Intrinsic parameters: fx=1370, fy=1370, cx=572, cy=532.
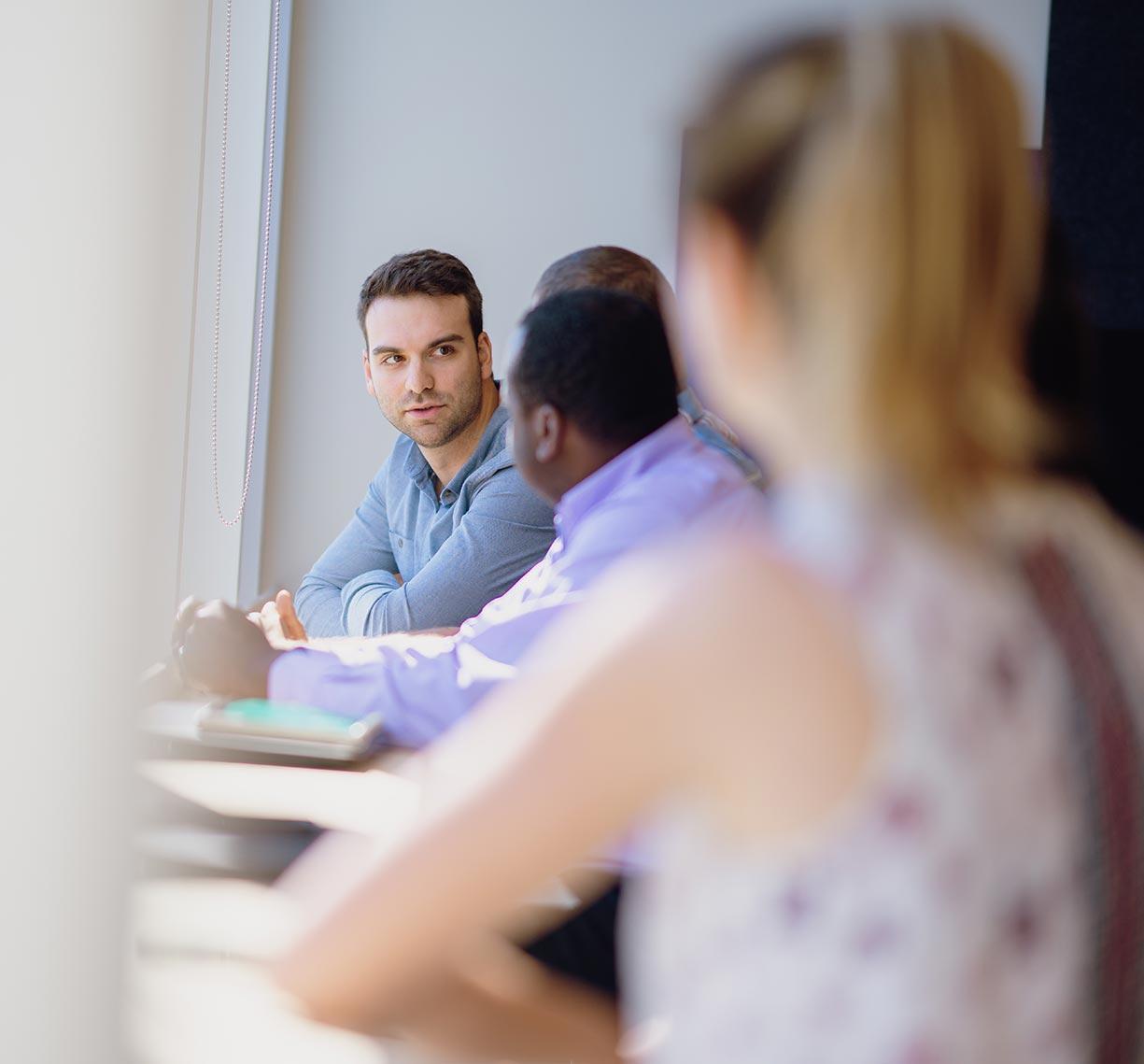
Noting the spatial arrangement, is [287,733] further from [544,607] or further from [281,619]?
[281,619]

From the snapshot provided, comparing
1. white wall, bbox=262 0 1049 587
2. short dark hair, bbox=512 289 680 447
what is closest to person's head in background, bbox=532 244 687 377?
short dark hair, bbox=512 289 680 447

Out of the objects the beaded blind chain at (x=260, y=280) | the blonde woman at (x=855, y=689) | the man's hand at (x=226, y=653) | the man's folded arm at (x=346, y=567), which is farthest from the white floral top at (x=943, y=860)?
the beaded blind chain at (x=260, y=280)

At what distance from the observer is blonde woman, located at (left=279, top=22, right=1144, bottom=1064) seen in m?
0.53

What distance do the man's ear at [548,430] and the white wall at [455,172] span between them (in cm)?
253

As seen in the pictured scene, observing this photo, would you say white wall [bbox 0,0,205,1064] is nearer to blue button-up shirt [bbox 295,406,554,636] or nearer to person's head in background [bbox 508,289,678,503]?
person's head in background [bbox 508,289,678,503]

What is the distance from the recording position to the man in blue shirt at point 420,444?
2508 mm

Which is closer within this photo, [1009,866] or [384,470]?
[1009,866]

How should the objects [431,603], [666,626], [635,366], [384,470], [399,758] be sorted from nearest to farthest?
[666,626], [399,758], [635,366], [431,603], [384,470]

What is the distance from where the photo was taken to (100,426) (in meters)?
0.54

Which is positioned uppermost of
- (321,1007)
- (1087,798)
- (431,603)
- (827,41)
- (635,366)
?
(827,41)

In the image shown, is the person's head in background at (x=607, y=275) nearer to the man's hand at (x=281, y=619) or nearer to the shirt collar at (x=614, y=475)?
the shirt collar at (x=614, y=475)

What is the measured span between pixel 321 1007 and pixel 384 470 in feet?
7.31

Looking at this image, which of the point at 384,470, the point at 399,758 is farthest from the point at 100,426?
the point at 384,470

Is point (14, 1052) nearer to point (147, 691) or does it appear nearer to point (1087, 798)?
point (147, 691)
